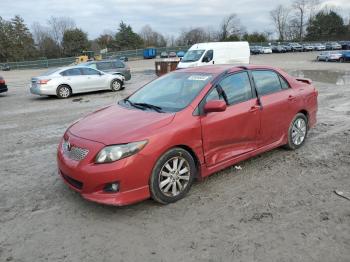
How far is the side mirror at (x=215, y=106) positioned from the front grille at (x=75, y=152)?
1.54 meters

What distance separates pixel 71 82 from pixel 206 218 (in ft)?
42.6

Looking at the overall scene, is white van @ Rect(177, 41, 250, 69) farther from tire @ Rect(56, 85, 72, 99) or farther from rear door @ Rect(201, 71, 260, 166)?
rear door @ Rect(201, 71, 260, 166)

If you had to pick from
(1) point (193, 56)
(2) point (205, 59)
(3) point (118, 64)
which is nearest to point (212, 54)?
(2) point (205, 59)

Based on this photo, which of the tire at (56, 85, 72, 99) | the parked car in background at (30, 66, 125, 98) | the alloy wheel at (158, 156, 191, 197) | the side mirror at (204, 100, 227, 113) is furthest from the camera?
the tire at (56, 85, 72, 99)

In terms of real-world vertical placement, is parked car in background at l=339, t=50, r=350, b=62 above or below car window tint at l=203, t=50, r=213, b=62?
below

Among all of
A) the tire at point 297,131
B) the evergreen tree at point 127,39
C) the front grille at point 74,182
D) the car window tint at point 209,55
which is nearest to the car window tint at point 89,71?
the car window tint at point 209,55

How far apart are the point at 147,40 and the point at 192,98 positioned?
9899 centimetres

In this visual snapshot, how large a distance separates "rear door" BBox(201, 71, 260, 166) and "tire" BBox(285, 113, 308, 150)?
3.47 feet

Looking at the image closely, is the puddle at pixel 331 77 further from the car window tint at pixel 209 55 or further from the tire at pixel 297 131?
the tire at pixel 297 131

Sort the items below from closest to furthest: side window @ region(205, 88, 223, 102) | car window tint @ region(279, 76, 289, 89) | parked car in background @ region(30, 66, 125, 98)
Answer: side window @ region(205, 88, 223, 102) → car window tint @ region(279, 76, 289, 89) → parked car in background @ region(30, 66, 125, 98)

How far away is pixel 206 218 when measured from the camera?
4.02m

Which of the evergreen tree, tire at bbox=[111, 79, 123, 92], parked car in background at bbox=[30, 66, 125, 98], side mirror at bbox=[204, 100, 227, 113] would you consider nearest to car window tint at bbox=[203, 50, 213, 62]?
tire at bbox=[111, 79, 123, 92]

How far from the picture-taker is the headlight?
3980 millimetres

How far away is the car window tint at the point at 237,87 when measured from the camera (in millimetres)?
5051
